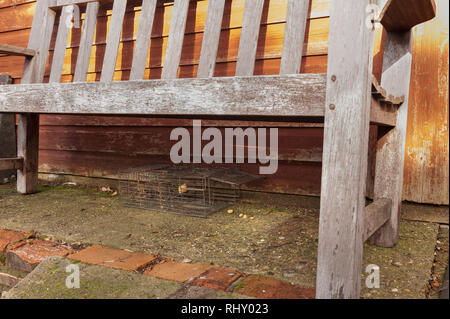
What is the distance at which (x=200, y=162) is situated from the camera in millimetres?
2678

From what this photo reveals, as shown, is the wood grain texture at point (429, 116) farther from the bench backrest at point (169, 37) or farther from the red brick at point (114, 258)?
the red brick at point (114, 258)

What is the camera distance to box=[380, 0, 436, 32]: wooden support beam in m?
1.39

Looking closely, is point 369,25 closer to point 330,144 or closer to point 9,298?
point 330,144

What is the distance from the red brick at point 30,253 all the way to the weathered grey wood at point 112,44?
32.4 inches

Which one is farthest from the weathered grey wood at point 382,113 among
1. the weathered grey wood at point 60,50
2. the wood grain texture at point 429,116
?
the weathered grey wood at point 60,50

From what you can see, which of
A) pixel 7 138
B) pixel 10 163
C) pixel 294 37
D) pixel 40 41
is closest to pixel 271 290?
pixel 294 37

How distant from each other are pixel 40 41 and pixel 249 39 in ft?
5.53

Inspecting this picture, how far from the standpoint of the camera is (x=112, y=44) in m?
1.88

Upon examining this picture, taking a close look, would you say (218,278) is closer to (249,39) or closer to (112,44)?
(249,39)

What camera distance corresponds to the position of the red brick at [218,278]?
1182mm

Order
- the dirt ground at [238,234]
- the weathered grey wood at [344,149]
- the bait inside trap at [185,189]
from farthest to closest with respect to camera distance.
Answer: the bait inside trap at [185,189] < the dirt ground at [238,234] < the weathered grey wood at [344,149]

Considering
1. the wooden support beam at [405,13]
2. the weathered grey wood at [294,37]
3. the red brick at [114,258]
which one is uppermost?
the wooden support beam at [405,13]

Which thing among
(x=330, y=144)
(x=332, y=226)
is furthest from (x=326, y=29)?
(x=332, y=226)

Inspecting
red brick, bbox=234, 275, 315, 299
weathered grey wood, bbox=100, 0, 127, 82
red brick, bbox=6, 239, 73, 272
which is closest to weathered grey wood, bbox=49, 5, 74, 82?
weathered grey wood, bbox=100, 0, 127, 82
